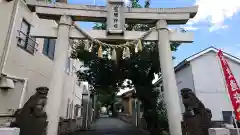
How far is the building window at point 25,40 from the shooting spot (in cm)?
866

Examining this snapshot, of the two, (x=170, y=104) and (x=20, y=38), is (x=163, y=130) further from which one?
(x=20, y=38)

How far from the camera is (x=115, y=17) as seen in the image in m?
7.08

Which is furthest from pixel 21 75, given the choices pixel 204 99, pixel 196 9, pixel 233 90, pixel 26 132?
pixel 204 99

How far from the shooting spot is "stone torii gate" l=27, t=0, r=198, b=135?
20.9 feet

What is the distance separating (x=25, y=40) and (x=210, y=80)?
41.8 feet

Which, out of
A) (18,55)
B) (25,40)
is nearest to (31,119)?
(18,55)

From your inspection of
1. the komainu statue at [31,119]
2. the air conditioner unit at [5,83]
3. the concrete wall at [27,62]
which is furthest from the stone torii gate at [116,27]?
the air conditioner unit at [5,83]

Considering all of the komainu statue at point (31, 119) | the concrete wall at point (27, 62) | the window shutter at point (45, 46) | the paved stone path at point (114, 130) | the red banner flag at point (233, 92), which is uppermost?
the window shutter at point (45, 46)

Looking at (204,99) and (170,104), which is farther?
(204,99)

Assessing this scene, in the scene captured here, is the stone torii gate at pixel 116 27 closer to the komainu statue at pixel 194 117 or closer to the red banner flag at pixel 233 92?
the komainu statue at pixel 194 117

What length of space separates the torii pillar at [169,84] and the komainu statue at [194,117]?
684mm

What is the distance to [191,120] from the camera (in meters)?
5.07

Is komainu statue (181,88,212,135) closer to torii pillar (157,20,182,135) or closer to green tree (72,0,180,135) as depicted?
torii pillar (157,20,182,135)

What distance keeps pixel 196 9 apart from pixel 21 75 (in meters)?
8.29
